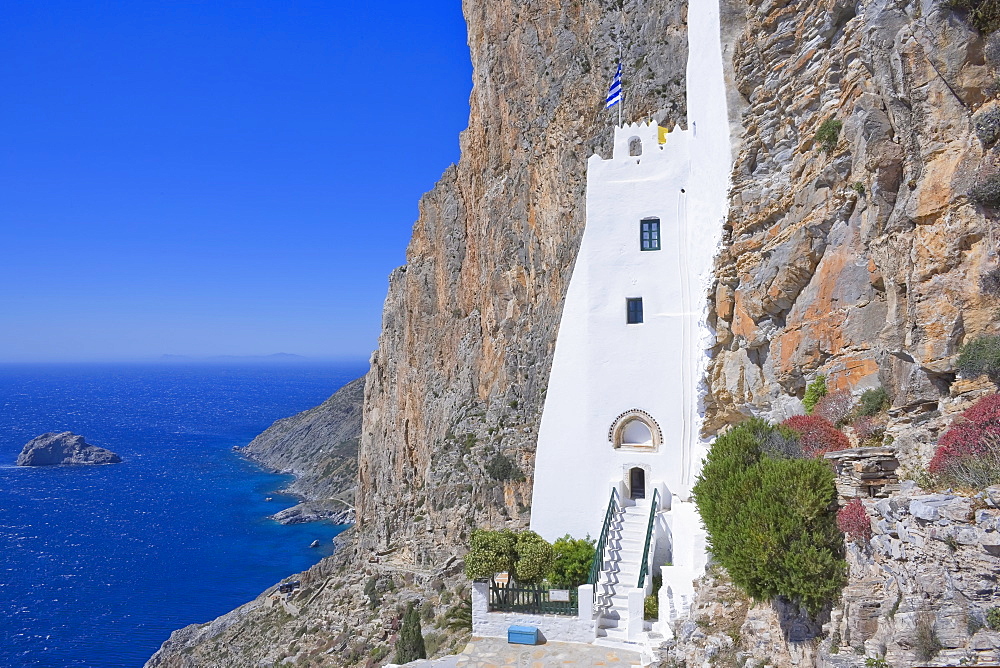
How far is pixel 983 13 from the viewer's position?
943 cm

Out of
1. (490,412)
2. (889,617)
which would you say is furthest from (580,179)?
(889,617)

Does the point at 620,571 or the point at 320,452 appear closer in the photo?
the point at 620,571

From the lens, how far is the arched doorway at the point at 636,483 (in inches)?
748

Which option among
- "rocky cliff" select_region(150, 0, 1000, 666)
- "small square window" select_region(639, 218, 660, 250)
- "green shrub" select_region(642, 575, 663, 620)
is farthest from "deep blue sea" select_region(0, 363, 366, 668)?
"small square window" select_region(639, 218, 660, 250)

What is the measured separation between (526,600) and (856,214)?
1047cm

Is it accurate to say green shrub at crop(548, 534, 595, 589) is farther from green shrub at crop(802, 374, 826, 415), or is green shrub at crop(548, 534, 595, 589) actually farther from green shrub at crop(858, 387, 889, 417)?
green shrub at crop(858, 387, 889, 417)

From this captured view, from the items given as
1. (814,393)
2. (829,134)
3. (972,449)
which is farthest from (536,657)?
(829,134)

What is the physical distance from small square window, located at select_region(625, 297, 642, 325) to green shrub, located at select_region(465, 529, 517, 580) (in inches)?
278

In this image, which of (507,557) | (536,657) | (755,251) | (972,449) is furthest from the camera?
(507,557)

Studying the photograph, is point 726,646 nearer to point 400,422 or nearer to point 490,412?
point 490,412

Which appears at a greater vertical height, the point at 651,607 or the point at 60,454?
the point at 651,607

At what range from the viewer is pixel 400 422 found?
47562 millimetres

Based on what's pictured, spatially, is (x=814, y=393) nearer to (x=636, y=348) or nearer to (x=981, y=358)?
(x=981, y=358)

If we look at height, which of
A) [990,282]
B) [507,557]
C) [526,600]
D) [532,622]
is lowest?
[532,622]
